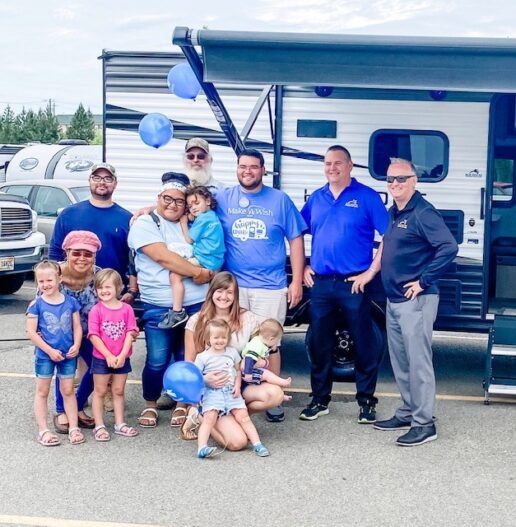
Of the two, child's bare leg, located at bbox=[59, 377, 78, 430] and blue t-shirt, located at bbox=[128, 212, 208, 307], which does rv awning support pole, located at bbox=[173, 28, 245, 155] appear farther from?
child's bare leg, located at bbox=[59, 377, 78, 430]

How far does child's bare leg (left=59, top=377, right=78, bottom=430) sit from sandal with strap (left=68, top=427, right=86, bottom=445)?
0.10 ft

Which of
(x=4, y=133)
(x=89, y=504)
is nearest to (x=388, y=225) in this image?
(x=89, y=504)

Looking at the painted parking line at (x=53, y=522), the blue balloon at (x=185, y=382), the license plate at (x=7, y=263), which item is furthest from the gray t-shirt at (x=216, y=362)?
the license plate at (x=7, y=263)

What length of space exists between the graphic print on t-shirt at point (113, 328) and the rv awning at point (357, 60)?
5.58 feet

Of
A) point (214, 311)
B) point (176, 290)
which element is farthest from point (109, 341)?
point (214, 311)

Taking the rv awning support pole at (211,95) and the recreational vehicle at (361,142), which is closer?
the rv awning support pole at (211,95)

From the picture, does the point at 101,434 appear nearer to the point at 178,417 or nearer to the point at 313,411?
the point at 178,417

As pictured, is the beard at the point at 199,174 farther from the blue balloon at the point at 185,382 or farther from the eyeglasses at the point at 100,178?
the blue balloon at the point at 185,382

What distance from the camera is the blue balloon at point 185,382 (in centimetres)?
536

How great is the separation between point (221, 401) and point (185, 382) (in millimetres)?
327

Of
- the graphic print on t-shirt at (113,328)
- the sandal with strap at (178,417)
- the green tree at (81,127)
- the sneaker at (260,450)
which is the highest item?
the green tree at (81,127)

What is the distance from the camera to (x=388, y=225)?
6113 millimetres

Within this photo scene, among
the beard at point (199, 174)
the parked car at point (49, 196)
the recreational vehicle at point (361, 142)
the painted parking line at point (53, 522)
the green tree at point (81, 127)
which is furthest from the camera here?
the green tree at point (81, 127)

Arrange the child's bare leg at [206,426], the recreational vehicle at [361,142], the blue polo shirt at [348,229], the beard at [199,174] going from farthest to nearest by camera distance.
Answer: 1. the recreational vehicle at [361,142]
2. the beard at [199,174]
3. the blue polo shirt at [348,229]
4. the child's bare leg at [206,426]
